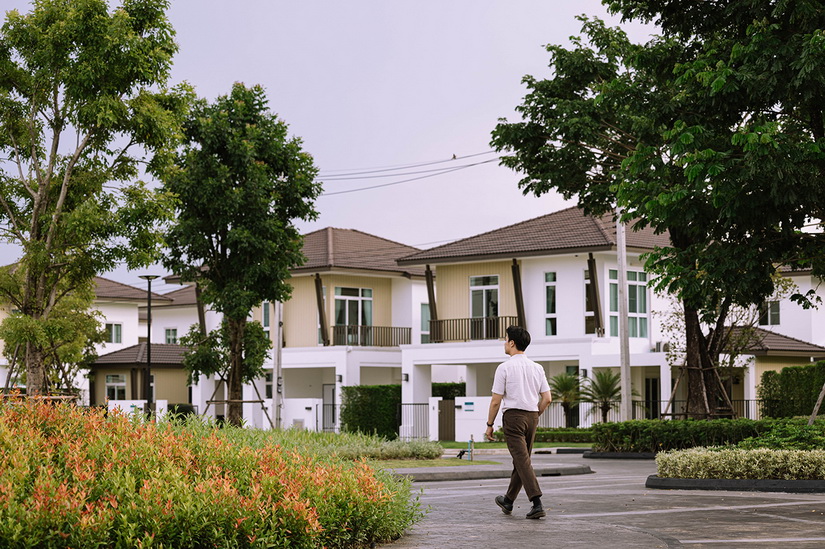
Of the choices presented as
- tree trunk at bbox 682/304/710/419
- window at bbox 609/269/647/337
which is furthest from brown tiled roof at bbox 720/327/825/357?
tree trunk at bbox 682/304/710/419

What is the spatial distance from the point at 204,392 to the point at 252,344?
851 inches

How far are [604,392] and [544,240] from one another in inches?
274

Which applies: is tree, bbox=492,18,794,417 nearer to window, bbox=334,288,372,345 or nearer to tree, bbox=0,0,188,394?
tree, bbox=0,0,188,394

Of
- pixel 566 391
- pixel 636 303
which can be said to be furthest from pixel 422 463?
pixel 636 303

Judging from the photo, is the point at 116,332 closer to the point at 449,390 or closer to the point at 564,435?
the point at 449,390

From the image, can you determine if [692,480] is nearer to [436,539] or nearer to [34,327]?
[436,539]

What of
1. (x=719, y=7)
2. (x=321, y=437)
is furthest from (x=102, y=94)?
(x=719, y=7)

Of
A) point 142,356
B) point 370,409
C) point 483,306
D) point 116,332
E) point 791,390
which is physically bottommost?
point 370,409

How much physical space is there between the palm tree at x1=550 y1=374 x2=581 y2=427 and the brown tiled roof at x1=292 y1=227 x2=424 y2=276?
11.7 m

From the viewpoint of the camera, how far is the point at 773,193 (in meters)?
14.8

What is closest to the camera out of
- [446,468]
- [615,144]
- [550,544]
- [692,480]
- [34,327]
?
[550,544]

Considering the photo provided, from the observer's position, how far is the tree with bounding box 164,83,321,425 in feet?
98.6

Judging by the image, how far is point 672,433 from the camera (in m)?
27.8

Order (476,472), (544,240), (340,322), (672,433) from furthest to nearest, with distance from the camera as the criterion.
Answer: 1. (340,322)
2. (544,240)
3. (672,433)
4. (476,472)
